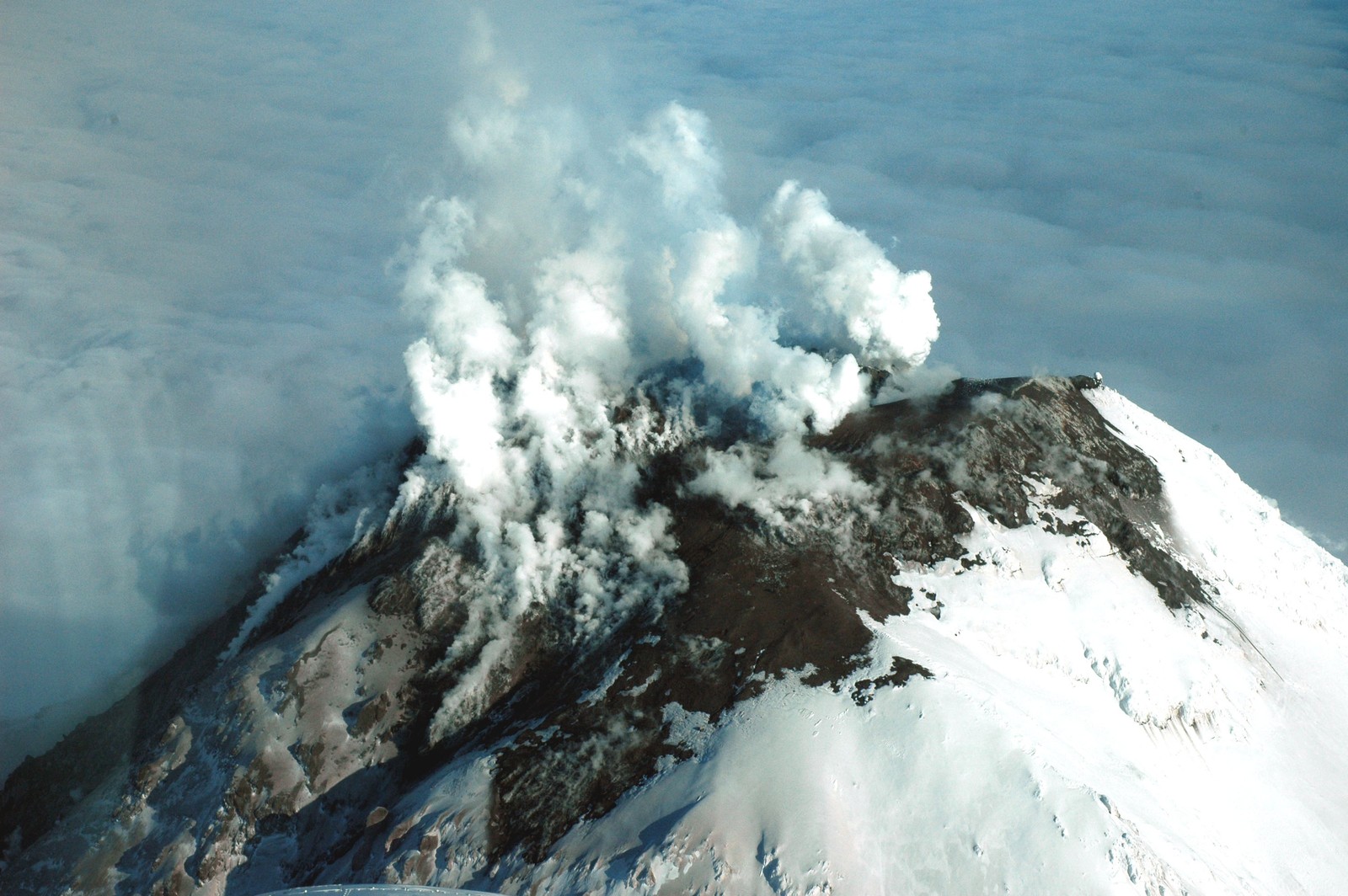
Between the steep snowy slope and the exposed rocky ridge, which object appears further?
the exposed rocky ridge

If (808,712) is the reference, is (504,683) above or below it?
below

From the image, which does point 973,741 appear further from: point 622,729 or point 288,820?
point 288,820

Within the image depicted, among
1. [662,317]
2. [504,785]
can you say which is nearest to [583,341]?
[662,317]

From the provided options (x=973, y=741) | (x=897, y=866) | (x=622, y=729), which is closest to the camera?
(x=897, y=866)

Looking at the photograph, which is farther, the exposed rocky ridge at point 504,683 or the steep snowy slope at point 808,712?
the exposed rocky ridge at point 504,683
